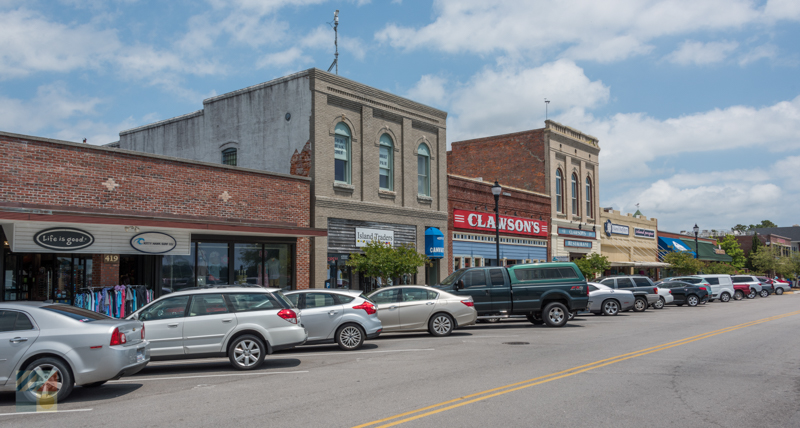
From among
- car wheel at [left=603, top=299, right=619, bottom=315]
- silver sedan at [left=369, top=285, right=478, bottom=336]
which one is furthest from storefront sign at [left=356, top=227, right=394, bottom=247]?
car wheel at [left=603, top=299, right=619, bottom=315]

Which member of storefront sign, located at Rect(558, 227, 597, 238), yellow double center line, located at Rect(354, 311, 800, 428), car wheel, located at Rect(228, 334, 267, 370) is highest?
storefront sign, located at Rect(558, 227, 597, 238)

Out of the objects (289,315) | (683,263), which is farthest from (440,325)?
(683,263)

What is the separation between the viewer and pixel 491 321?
22.6m

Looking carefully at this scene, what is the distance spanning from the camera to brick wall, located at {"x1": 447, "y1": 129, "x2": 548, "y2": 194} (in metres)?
40.8

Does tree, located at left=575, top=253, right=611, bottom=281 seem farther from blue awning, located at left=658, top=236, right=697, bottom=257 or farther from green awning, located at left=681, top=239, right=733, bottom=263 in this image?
green awning, located at left=681, top=239, right=733, bottom=263

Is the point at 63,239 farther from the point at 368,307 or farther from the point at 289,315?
the point at 368,307

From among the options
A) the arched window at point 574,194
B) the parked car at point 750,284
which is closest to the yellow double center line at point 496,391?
the arched window at point 574,194

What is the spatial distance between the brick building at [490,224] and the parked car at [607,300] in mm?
7443

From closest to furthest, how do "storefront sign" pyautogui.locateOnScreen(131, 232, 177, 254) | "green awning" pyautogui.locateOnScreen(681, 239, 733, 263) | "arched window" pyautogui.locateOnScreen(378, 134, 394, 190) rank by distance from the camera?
1. "storefront sign" pyautogui.locateOnScreen(131, 232, 177, 254)
2. "arched window" pyautogui.locateOnScreen(378, 134, 394, 190)
3. "green awning" pyautogui.locateOnScreen(681, 239, 733, 263)

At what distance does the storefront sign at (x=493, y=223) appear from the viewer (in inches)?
1256

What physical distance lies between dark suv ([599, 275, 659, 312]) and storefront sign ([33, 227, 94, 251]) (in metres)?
21.6

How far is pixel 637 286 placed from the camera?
28.6 m

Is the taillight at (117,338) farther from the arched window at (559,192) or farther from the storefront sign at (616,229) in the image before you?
the storefront sign at (616,229)

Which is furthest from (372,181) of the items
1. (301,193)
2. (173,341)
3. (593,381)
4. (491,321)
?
(593,381)
